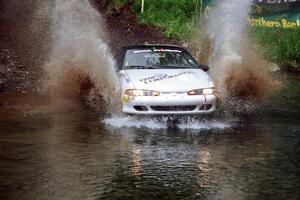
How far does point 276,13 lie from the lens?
78.7 feet

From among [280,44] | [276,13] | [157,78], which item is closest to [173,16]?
[276,13]

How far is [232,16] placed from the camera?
861 inches

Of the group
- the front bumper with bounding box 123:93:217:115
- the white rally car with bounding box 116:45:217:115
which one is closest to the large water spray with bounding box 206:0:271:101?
the white rally car with bounding box 116:45:217:115

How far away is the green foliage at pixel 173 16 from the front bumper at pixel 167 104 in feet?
47.5

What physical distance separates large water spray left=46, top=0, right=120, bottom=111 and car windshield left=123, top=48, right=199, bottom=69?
50 centimetres

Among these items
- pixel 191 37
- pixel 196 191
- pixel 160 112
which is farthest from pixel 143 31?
pixel 196 191

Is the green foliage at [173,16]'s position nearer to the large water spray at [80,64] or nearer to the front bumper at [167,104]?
the large water spray at [80,64]

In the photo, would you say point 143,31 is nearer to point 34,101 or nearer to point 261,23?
point 261,23

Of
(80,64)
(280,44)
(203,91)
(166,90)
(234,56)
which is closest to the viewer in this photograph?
(166,90)

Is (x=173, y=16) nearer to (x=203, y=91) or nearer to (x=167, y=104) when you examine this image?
(x=203, y=91)

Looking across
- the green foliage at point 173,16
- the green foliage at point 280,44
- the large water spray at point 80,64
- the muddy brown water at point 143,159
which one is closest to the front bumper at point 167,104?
the muddy brown water at point 143,159

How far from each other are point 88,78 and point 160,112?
15.2 ft

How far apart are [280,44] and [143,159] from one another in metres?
16.5

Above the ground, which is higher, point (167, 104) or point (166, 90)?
point (166, 90)
